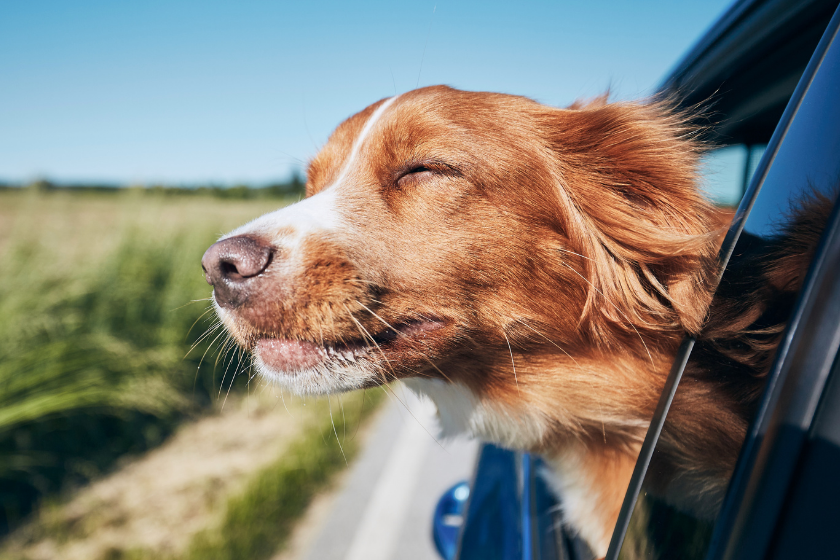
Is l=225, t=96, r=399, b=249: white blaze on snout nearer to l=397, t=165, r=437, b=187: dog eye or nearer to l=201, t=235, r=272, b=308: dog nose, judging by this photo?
l=201, t=235, r=272, b=308: dog nose

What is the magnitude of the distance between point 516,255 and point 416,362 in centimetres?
44

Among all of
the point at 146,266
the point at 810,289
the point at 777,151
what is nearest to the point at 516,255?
the point at 777,151

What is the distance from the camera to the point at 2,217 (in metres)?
6.19

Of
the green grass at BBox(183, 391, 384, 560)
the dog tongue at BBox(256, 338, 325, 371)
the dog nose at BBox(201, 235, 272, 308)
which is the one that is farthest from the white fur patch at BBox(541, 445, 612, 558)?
the green grass at BBox(183, 391, 384, 560)

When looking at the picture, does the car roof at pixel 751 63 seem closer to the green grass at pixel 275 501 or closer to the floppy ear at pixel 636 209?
the floppy ear at pixel 636 209

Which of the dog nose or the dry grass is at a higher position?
the dog nose

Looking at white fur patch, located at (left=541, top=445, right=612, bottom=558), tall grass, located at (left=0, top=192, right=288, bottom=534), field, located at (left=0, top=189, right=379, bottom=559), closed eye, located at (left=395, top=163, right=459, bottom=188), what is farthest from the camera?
tall grass, located at (left=0, top=192, right=288, bottom=534)

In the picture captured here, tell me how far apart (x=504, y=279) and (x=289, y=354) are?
682 millimetres

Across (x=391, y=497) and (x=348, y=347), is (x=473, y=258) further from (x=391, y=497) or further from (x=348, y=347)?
(x=391, y=497)

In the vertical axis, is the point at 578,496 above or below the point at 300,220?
below

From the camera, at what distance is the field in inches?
150

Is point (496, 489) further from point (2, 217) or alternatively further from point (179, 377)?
point (2, 217)

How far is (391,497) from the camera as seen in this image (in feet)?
13.4

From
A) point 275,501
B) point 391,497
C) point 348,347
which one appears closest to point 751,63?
point 348,347
